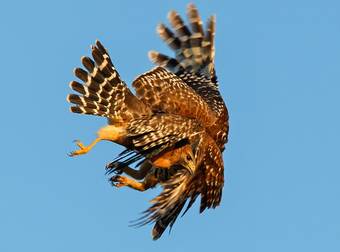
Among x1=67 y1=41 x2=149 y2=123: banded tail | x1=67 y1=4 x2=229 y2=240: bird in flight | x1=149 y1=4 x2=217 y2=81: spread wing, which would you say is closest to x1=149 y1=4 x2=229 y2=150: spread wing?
x1=149 y1=4 x2=217 y2=81: spread wing

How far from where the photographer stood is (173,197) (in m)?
20.8

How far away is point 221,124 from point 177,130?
5.34 feet

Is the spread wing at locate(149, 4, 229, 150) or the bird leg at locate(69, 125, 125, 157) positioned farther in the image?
the spread wing at locate(149, 4, 229, 150)

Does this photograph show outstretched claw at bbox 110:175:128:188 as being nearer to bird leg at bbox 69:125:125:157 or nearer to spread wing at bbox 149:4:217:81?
bird leg at bbox 69:125:125:157

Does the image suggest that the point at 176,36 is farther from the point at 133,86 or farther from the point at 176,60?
the point at 133,86

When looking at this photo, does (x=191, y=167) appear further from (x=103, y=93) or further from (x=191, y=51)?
(x=191, y=51)

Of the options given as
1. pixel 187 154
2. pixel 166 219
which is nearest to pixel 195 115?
pixel 187 154

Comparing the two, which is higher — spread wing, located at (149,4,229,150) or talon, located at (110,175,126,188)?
spread wing, located at (149,4,229,150)

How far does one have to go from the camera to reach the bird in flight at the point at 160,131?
21.2 meters

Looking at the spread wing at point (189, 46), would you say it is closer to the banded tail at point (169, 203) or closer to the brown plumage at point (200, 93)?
the brown plumage at point (200, 93)

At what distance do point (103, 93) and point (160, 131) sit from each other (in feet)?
4.32

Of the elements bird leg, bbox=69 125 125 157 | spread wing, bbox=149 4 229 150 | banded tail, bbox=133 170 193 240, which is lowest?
banded tail, bbox=133 170 193 240

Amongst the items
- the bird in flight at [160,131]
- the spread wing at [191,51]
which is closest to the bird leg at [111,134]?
the bird in flight at [160,131]

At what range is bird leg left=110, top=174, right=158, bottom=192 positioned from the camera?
2181cm
